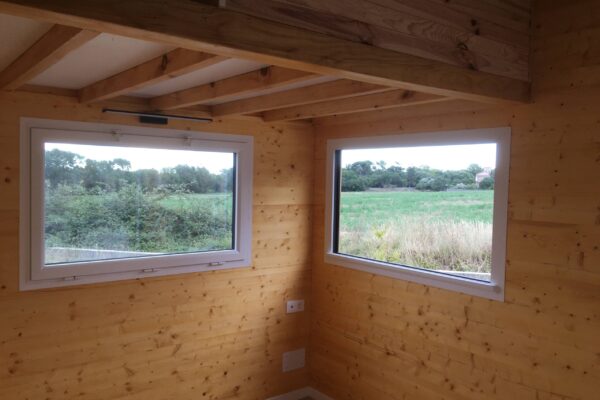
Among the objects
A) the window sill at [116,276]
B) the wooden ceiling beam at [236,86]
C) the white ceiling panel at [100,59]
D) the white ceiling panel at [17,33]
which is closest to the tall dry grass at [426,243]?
the window sill at [116,276]

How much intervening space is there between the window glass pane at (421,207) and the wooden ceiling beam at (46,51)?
216cm

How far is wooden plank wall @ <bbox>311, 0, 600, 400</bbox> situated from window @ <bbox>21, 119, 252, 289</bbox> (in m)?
1.29

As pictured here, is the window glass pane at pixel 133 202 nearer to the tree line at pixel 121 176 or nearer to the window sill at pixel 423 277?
the tree line at pixel 121 176

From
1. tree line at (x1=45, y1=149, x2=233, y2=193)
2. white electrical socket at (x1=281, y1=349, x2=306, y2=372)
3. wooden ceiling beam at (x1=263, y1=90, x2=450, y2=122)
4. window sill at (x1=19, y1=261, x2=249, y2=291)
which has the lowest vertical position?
white electrical socket at (x1=281, y1=349, x2=306, y2=372)

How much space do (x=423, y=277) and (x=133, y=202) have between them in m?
1.98

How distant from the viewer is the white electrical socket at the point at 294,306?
398 centimetres

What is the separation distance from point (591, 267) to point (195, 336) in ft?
8.31

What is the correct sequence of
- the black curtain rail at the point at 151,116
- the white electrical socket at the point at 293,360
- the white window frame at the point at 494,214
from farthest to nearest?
the white electrical socket at the point at 293,360 < the black curtain rail at the point at 151,116 < the white window frame at the point at 494,214

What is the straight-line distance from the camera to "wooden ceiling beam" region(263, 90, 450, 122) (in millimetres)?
2525

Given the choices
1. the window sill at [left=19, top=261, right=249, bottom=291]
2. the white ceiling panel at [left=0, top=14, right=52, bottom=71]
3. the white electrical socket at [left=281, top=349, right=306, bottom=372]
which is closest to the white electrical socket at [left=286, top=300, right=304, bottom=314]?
the white electrical socket at [left=281, top=349, right=306, bottom=372]

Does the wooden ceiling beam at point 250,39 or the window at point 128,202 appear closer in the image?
the wooden ceiling beam at point 250,39

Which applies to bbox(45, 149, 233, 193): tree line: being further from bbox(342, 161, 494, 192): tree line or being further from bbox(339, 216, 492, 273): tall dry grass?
bbox(339, 216, 492, 273): tall dry grass

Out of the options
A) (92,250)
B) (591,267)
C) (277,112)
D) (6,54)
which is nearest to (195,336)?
(92,250)

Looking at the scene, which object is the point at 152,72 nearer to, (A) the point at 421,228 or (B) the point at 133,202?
(B) the point at 133,202
